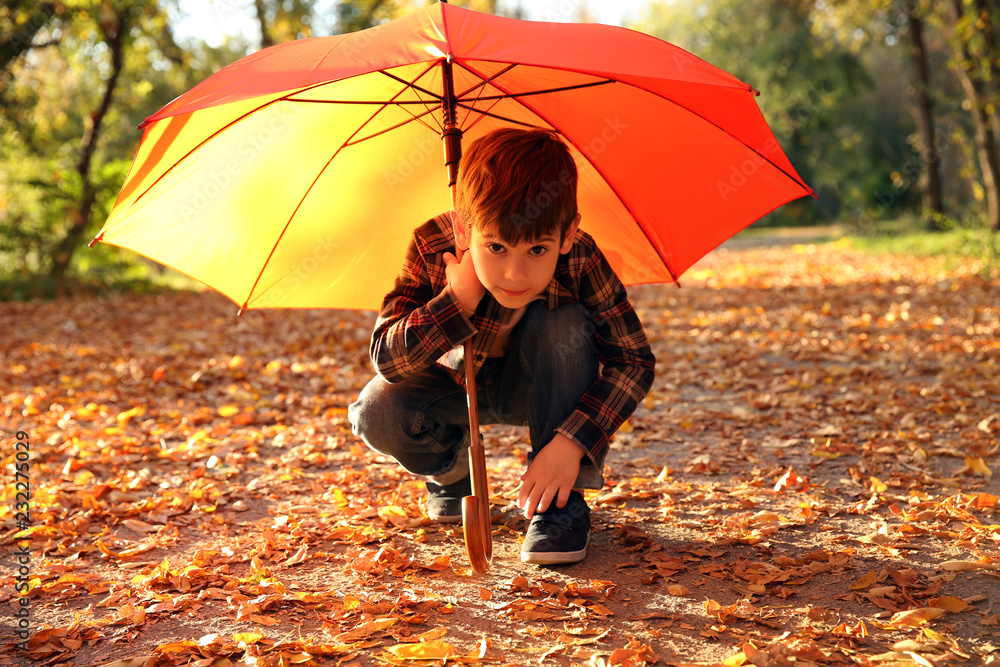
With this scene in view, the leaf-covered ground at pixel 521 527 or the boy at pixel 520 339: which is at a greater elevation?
the boy at pixel 520 339

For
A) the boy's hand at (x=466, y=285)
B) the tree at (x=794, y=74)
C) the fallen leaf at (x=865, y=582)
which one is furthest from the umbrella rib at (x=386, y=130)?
the tree at (x=794, y=74)

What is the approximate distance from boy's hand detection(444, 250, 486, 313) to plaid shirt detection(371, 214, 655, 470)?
0.07m

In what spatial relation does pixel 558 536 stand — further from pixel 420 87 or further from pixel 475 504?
pixel 420 87

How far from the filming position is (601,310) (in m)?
2.33

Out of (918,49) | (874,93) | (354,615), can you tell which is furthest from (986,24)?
(874,93)

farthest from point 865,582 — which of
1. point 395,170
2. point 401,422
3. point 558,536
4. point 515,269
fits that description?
point 395,170

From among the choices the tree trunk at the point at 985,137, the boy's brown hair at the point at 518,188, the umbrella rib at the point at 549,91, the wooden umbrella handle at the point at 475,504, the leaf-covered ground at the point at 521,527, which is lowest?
the leaf-covered ground at the point at 521,527

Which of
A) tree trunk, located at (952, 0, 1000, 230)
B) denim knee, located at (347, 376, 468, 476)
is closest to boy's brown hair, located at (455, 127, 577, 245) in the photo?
denim knee, located at (347, 376, 468, 476)

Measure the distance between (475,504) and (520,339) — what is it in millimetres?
550

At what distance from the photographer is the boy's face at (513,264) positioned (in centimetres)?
201

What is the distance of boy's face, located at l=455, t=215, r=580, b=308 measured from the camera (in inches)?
79.2

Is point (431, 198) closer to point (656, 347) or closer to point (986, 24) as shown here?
point (656, 347)

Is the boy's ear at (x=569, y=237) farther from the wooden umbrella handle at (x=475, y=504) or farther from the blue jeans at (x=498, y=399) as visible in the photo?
the wooden umbrella handle at (x=475, y=504)

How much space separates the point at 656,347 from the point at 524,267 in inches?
178
